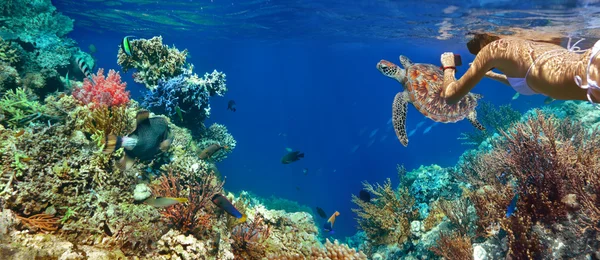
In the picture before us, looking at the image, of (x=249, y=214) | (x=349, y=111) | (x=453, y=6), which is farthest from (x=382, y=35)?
(x=349, y=111)

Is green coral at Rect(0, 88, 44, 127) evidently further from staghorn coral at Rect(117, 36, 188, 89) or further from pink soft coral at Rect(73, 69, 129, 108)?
staghorn coral at Rect(117, 36, 188, 89)

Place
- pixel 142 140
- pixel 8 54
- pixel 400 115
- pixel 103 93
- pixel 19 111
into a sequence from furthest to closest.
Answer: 1. pixel 8 54
2. pixel 400 115
3. pixel 103 93
4. pixel 19 111
5. pixel 142 140

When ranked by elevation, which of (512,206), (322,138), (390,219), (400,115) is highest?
(400,115)

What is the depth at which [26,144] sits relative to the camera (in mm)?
3867

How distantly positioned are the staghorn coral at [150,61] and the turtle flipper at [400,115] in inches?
261

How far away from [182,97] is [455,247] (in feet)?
24.5

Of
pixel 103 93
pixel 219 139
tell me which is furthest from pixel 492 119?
pixel 103 93

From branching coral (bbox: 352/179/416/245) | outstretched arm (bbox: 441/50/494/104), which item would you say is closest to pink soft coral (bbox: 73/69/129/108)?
outstretched arm (bbox: 441/50/494/104)

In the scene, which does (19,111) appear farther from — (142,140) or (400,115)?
(400,115)

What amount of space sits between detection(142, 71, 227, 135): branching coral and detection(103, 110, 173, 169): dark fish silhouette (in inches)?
103

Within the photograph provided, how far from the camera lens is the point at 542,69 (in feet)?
8.31

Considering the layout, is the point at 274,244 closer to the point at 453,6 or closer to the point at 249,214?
the point at 249,214

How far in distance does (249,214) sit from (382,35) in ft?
80.1

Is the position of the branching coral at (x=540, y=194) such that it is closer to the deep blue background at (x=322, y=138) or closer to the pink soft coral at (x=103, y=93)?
the pink soft coral at (x=103, y=93)
